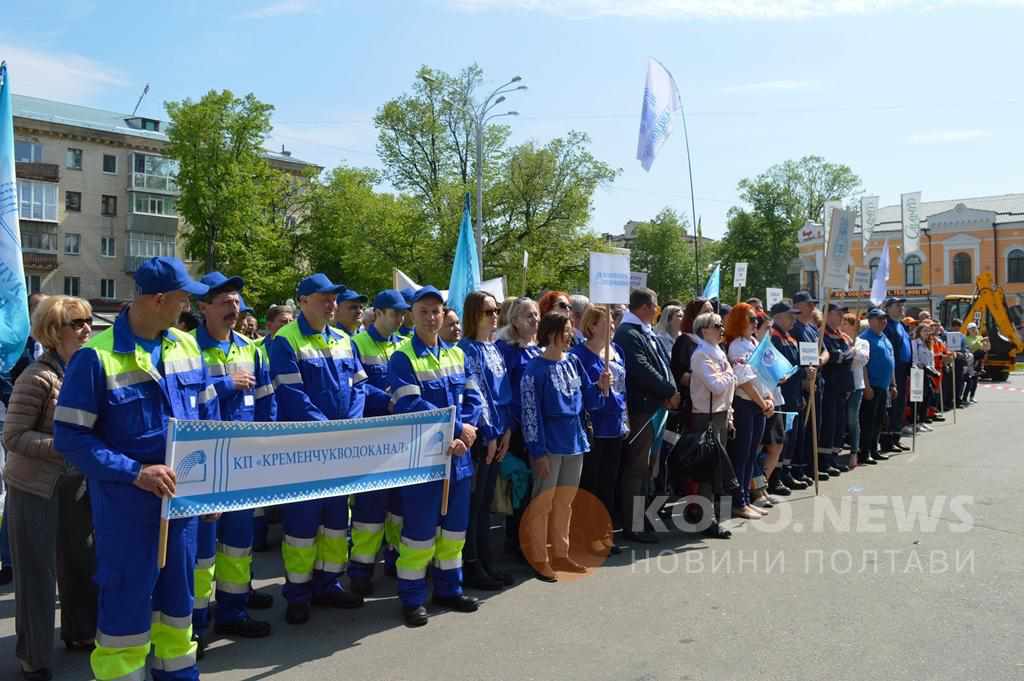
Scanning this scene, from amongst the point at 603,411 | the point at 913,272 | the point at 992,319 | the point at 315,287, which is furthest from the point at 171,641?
the point at 913,272

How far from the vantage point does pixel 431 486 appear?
18.7ft

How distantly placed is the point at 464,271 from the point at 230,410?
3.97 meters

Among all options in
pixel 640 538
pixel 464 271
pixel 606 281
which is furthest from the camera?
pixel 464 271

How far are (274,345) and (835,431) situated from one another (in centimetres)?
825

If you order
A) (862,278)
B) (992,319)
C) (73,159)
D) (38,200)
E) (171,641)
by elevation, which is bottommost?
(171,641)

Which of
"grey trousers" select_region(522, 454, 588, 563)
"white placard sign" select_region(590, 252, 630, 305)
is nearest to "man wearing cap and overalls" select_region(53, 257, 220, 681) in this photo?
"grey trousers" select_region(522, 454, 588, 563)

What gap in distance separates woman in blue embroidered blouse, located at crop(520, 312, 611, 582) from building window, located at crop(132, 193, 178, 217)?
61.4m

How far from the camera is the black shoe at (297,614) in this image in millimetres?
5614

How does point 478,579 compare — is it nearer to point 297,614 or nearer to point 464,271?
point 297,614

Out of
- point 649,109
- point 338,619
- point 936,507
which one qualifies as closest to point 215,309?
point 338,619

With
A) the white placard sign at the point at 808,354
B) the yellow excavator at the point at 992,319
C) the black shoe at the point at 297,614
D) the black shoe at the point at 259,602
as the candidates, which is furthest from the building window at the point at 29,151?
the black shoe at the point at 297,614

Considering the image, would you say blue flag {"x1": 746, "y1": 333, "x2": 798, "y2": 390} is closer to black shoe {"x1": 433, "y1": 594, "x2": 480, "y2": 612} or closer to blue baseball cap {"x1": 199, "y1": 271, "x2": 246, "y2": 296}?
black shoe {"x1": 433, "y1": 594, "x2": 480, "y2": 612}

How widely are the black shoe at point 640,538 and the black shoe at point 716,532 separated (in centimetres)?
49

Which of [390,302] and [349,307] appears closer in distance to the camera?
[390,302]
